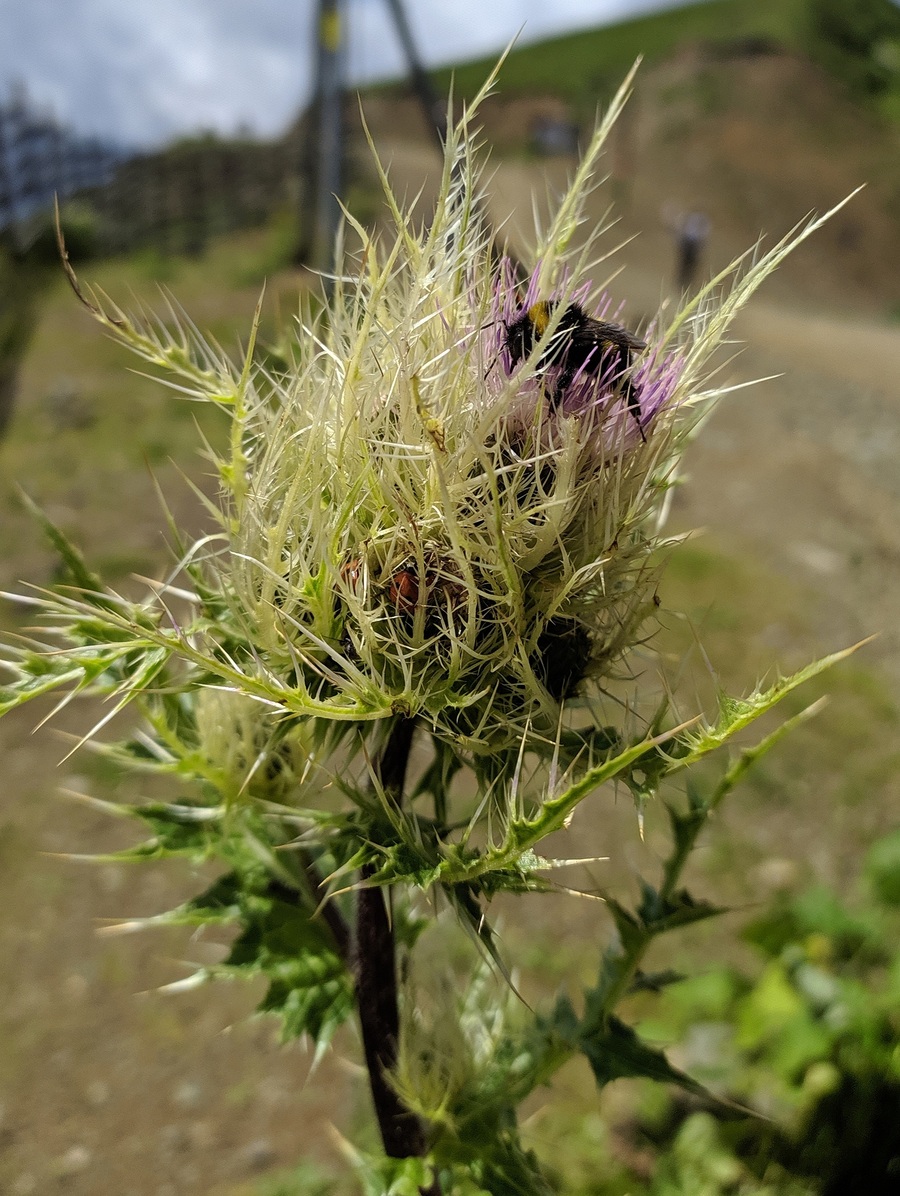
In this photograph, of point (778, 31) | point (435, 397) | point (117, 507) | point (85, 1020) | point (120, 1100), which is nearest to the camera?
point (435, 397)

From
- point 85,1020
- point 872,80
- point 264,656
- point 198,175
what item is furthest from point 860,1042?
point 872,80

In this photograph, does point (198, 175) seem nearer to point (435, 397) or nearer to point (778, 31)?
point (435, 397)

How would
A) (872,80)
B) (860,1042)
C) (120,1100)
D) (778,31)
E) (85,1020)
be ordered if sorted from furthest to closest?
(778,31) < (872,80) < (85,1020) < (120,1100) < (860,1042)

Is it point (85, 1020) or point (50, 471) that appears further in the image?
point (50, 471)

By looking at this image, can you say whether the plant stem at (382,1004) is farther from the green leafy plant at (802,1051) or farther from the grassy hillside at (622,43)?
the grassy hillside at (622,43)

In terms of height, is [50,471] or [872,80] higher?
[872,80]

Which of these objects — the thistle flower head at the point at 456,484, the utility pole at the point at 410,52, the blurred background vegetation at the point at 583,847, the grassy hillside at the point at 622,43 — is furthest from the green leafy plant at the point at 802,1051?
the grassy hillside at the point at 622,43
